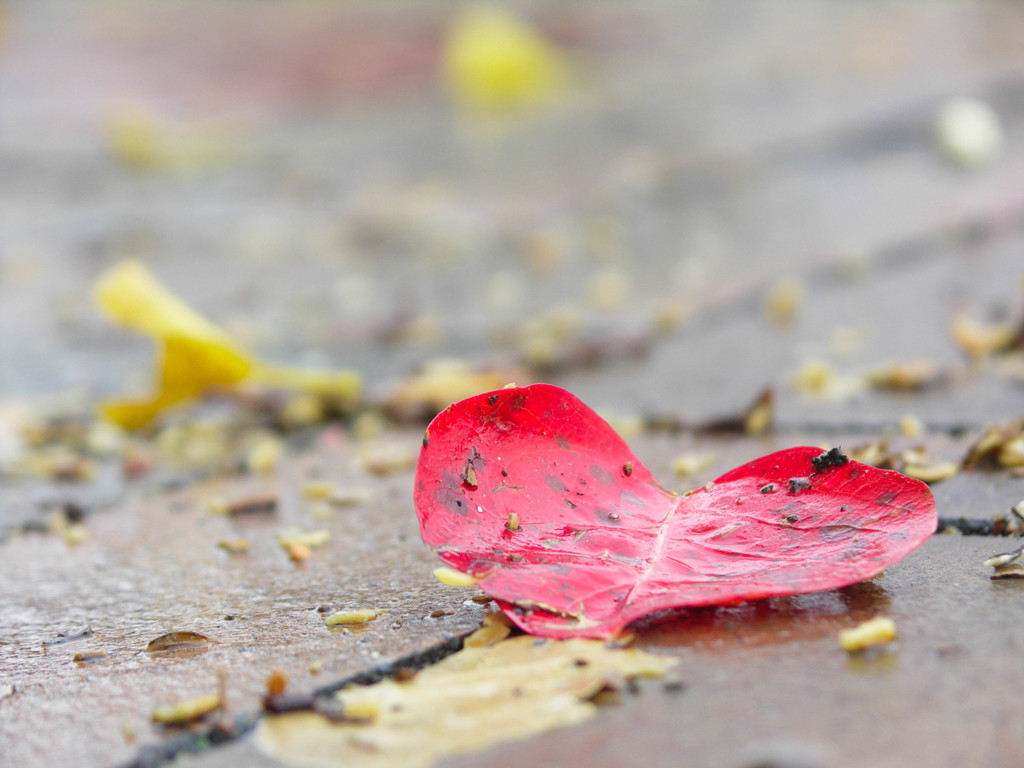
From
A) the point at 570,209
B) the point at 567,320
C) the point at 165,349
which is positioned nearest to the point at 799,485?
the point at 165,349

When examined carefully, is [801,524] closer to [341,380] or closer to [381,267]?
[341,380]

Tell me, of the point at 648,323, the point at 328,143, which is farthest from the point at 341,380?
the point at 328,143

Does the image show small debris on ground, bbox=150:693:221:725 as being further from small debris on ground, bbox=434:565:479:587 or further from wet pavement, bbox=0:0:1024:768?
small debris on ground, bbox=434:565:479:587

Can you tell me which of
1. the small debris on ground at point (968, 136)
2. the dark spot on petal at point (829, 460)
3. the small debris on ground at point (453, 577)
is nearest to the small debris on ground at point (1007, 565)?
the dark spot on petal at point (829, 460)

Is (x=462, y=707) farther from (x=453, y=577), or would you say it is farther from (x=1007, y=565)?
A: (x=1007, y=565)

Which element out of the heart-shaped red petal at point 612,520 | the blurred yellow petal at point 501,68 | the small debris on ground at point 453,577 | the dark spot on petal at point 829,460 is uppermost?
the blurred yellow petal at point 501,68

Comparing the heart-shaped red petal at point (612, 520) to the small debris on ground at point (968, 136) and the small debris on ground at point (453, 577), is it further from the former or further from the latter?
the small debris on ground at point (968, 136)
